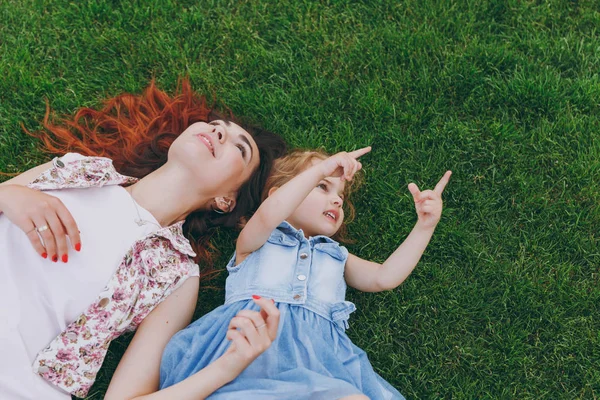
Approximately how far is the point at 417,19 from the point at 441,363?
2.15 m

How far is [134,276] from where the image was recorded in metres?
2.85

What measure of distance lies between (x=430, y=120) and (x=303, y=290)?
1.43 m

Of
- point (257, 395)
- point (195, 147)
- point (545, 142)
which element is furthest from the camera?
point (545, 142)

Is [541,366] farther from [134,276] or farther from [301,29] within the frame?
[301,29]

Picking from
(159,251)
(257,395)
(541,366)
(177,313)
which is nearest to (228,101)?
(159,251)

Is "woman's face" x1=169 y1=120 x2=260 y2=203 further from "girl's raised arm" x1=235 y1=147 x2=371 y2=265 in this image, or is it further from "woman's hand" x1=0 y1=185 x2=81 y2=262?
"woman's hand" x1=0 y1=185 x2=81 y2=262

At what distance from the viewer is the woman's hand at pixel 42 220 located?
8.73 feet

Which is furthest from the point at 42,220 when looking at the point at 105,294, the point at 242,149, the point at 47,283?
the point at 242,149

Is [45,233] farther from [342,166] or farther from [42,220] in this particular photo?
[342,166]

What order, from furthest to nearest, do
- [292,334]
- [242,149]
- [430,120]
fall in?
[430,120] → [242,149] → [292,334]

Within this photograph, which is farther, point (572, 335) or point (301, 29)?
point (301, 29)

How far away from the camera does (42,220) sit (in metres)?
2.67

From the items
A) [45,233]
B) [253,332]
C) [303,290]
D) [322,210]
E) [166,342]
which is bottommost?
[166,342]

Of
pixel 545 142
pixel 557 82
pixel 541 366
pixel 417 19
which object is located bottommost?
pixel 541 366
